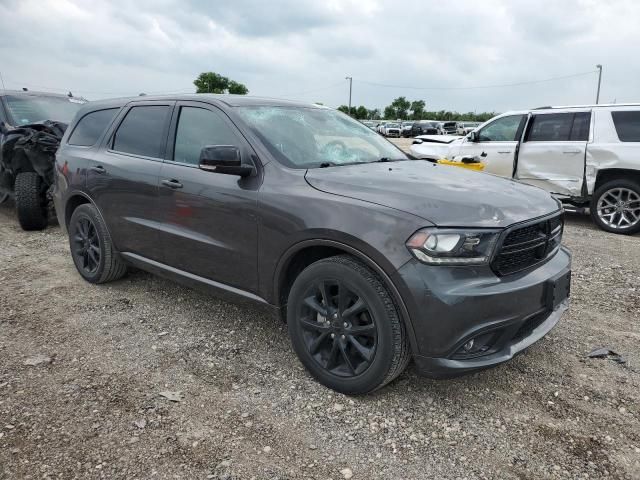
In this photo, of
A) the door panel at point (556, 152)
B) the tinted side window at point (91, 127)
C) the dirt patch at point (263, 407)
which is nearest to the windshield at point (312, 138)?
the dirt patch at point (263, 407)

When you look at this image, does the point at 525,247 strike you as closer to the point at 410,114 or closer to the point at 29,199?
the point at 29,199

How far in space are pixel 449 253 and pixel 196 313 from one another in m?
2.36

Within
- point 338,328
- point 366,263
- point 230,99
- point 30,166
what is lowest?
point 338,328

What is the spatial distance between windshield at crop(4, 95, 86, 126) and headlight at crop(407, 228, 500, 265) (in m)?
6.73

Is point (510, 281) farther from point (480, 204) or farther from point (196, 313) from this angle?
point (196, 313)

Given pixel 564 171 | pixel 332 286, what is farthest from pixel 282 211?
pixel 564 171

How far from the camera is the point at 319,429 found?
2.59 meters

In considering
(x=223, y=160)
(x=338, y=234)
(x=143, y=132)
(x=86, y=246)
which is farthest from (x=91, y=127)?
(x=338, y=234)

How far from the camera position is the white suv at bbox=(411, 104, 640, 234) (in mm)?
7031

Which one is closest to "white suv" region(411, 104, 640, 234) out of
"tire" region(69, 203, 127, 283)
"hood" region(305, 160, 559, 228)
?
"hood" region(305, 160, 559, 228)

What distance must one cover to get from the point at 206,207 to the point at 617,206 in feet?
20.6

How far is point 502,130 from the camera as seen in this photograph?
27.7 ft

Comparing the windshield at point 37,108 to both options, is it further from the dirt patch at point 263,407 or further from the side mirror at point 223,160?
the side mirror at point 223,160

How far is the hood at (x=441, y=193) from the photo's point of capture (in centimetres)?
250
